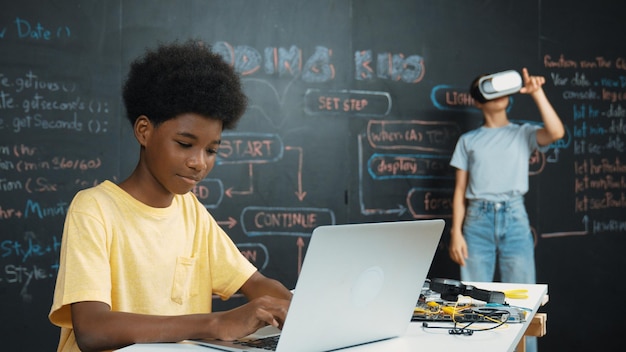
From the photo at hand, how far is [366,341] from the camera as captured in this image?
5.52 feet

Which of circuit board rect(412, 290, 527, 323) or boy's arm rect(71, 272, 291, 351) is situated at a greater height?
boy's arm rect(71, 272, 291, 351)

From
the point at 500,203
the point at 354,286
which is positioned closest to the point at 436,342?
the point at 354,286

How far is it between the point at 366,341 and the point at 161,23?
266cm

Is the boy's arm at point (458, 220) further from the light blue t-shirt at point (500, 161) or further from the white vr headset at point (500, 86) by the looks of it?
the white vr headset at point (500, 86)

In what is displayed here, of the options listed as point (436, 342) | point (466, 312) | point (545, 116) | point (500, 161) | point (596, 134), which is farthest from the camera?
point (596, 134)

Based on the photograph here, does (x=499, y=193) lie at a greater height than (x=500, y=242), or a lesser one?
greater

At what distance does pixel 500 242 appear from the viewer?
415cm

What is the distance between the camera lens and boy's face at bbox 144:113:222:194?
5.85 ft

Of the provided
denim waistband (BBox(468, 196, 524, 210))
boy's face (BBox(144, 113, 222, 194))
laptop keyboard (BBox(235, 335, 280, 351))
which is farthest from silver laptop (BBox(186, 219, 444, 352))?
denim waistband (BBox(468, 196, 524, 210))

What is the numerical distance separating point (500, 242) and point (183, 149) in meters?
2.70

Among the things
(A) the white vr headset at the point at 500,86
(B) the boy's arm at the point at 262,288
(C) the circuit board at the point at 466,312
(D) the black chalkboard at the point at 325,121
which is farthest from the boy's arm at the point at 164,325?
(A) the white vr headset at the point at 500,86

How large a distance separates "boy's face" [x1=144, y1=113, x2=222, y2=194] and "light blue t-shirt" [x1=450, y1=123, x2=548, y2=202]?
2.59 meters

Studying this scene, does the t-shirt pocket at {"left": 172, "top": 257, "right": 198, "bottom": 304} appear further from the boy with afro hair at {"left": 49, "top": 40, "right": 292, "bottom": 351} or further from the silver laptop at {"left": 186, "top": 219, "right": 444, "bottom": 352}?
the silver laptop at {"left": 186, "top": 219, "right": 444, "bottom": 352}

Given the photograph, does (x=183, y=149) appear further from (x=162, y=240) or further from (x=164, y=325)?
(x=164, y=325)
